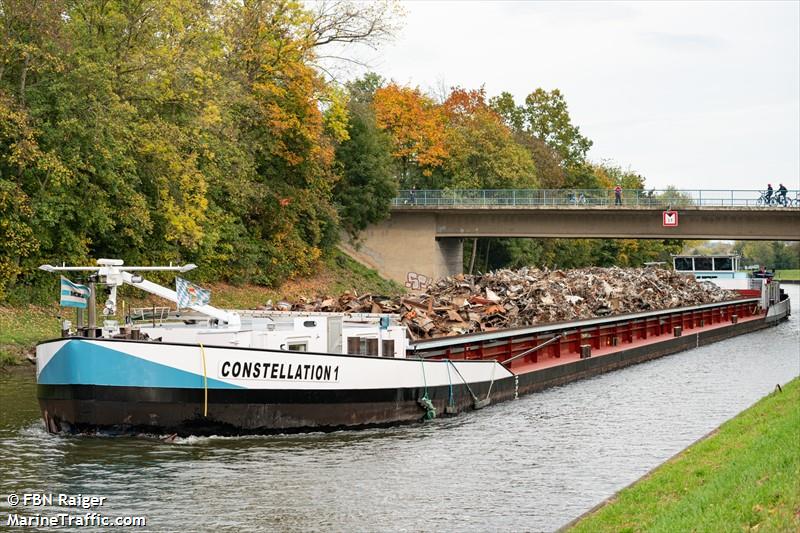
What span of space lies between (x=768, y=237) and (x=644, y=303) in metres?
18.0

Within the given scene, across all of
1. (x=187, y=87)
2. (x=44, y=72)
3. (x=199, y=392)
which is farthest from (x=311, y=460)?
(x=187, y=87)

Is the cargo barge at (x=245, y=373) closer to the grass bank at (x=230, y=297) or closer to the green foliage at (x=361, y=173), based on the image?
the grass bank at (x=230, y=297)

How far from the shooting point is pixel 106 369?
1722cm

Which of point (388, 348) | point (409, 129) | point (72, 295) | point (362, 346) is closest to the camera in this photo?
point (72, 295)

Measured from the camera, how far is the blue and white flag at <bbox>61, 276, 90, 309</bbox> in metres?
16.8

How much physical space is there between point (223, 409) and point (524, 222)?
162 feet

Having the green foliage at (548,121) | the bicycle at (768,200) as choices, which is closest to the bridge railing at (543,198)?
the bicycle at (768,200)

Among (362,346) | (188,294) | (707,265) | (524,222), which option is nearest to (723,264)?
(707,265)

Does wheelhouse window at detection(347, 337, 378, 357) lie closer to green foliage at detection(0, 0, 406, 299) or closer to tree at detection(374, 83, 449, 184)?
green foliage at detection(0, 0, 406, 299)

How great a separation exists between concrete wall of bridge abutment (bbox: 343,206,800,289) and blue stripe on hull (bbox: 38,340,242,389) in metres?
43.4

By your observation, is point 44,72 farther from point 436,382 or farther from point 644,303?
point 644,303

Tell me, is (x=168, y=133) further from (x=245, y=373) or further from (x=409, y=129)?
(x=409, y=129)

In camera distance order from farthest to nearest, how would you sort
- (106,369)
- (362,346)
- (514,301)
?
(514,301) < (362,346) < (106,369)

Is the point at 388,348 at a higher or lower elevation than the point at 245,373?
higher
